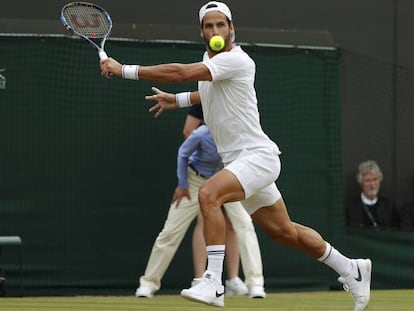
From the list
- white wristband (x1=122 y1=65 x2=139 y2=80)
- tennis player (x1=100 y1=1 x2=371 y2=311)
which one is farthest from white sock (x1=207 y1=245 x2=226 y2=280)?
white wristband (x1=122 y1=65 x2=139 y2=80)

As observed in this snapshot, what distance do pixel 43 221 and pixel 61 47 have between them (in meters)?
1.74

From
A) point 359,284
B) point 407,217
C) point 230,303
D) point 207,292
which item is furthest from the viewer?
point 407,217

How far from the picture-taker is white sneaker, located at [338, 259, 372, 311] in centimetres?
825

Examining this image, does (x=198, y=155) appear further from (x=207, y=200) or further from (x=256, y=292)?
(x=207, y=200)

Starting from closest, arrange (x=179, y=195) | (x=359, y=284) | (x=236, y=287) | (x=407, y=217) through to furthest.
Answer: (x=359, y=284)
(x=179, y=195)
(x=236, y=287)
(x=407, y=217)

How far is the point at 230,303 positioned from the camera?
33.0 ft

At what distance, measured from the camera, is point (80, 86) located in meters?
11.8

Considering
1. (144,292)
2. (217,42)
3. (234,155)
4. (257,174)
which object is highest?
(217,42)

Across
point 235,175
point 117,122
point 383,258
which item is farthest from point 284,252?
point 235,175

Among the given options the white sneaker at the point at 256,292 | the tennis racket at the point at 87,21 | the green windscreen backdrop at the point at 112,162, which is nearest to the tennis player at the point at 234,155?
the tennis racket at the point at 87,21

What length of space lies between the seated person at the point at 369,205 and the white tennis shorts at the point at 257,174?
4768 mm

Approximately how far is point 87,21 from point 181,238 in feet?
10.1

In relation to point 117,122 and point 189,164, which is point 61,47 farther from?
point 189,164

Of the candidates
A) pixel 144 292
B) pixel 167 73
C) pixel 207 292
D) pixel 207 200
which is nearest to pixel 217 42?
pixel 167 73
